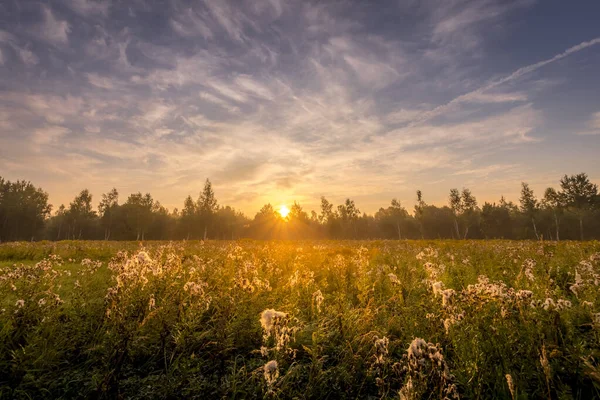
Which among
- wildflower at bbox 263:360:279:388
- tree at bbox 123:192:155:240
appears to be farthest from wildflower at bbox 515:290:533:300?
tree at bbox 123:192:155:240

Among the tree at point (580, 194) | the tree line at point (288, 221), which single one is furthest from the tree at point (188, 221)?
the tree at point (580, 194)

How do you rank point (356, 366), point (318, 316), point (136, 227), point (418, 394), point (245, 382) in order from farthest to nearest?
1. point (136, 227)
2. point (318, 316)
3. point (356, 366)
4. point (245, 382)
5. point (418, 394)

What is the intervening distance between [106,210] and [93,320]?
280 feet

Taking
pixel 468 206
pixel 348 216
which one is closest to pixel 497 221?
pixel 468 206

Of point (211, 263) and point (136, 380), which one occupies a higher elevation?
point (211, 263)

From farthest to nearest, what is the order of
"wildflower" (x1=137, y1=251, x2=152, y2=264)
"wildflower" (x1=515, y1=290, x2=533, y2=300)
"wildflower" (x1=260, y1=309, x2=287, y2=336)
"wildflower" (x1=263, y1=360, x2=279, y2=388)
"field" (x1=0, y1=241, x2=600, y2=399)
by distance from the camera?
"wildflower" (x1=137, y1=251, x2=152, y2=264), "wildflower" (x1=515, y1=290, x2=533, y2=300), "field" (x1=0, y1=241, x2=600, y2=399), "wildflower" (x1=260, y1=309, x2=287, y2=336), "wildflower" (x1=263, y1=360, x2=279, y2=388)

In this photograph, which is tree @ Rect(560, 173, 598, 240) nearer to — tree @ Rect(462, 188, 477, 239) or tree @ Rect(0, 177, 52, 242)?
tree @ Rect(462, 188, 477, 239)

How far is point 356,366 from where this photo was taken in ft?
10.1

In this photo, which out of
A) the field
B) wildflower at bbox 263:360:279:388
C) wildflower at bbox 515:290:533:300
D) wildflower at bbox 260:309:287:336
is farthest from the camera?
wildflower at bbox 515:290:533:300

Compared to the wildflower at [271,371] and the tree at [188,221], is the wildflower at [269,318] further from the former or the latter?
the tree at [188,221]

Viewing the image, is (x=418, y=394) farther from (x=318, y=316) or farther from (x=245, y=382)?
(x=318, y=316)

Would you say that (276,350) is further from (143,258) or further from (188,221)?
(188,221)

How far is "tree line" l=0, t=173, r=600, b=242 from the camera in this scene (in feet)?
207

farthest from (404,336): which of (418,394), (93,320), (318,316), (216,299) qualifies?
(93,320)
